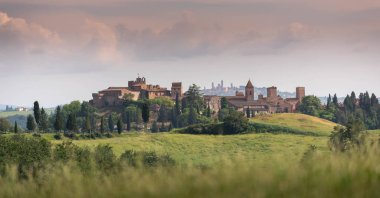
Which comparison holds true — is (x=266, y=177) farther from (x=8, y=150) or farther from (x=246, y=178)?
(x=8, y=150)

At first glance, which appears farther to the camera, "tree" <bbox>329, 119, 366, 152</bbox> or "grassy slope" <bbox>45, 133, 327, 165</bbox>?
"grassy slope" <bbox>45, 133, 327, 165</bbox>

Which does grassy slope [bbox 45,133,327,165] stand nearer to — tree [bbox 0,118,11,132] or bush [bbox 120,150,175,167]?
bush [bbox 120,150,175,167]

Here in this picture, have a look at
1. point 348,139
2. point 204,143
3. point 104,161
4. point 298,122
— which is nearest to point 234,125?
point 204,143

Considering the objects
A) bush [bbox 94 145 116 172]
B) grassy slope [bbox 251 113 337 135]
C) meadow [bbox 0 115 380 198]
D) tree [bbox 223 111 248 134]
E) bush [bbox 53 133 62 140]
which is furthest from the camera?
grassy slope [bbox 251 113 337 135]

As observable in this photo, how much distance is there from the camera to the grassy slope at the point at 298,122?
16406cm

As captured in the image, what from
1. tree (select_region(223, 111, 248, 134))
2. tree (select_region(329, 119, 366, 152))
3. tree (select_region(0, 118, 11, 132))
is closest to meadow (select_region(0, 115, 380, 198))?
tree (select_region(329, 119, 366, 152))

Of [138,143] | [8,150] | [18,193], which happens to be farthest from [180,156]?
[18,193]

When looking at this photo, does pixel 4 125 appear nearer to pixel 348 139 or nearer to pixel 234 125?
pixel 234 125

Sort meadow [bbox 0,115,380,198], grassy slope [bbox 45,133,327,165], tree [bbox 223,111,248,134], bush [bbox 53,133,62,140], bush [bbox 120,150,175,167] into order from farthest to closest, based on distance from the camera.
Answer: tree [bbox 223,111,248,134] → bush [bbox 53,133,62,140] → grassy slope [bbox 45,133,327,165] → bush [bbox 120,150,175,167] → meadow [bbox 0,115,380,198]

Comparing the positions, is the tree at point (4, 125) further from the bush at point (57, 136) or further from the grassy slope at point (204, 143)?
the grassy slope at point (204, 143)

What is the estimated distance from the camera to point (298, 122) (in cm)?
17475

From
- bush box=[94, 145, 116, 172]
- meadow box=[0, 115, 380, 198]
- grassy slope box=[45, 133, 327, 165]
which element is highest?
meadow box=[0, 115, 380, 198]

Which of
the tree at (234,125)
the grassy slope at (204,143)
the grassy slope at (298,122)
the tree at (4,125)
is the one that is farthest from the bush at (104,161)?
the tree at (4,125)

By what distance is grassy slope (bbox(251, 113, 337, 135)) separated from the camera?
164 metres
